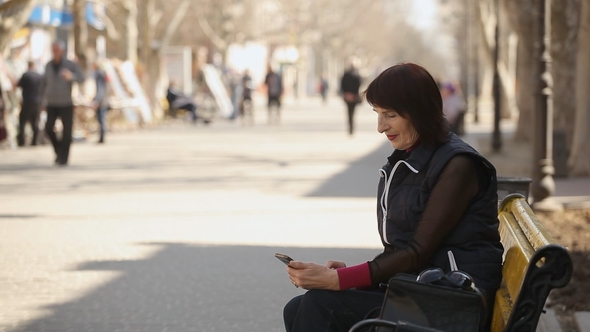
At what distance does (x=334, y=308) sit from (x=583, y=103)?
1180 cm

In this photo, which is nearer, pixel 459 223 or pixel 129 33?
pixel 459 223

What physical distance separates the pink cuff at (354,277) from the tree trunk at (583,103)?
11162 millimetres

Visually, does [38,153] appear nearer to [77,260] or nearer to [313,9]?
[77,260]

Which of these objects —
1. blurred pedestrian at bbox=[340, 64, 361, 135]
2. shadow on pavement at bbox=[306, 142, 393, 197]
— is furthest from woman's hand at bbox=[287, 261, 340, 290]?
blurred pedestrian at bbox=[340, 64, 361, 135]

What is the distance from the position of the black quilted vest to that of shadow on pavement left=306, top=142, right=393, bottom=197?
Result: 31.7 ft

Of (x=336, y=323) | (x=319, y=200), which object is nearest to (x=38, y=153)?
(x=319, y=200)

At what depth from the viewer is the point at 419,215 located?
4.04m

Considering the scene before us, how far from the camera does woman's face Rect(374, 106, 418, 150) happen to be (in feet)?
13.3

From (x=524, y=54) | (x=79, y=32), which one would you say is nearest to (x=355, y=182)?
(x=524, y=54)

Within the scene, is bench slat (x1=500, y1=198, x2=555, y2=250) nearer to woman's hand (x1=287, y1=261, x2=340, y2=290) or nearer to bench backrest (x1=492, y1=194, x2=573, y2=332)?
bench backrest (x1=492, y1=194, x2=573, y2=332)

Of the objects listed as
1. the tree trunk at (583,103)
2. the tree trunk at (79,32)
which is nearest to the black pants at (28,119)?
the tree trunk at (79,32)

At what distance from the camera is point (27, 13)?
22.0 metres

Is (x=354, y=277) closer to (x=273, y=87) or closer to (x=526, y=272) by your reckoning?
(x=526, y=272)

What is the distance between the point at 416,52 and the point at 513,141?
5856 inches
